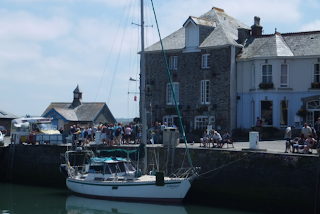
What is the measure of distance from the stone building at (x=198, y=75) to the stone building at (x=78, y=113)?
18.2 meters

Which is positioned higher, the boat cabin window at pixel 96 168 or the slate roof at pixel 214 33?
the slate roof at pixel 214 33

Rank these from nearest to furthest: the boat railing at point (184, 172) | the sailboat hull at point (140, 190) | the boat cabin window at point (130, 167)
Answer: the sailboat hull at point (140, 190)
the boat railing at point (184, 172)
the boat cabin window at point (130, 167)

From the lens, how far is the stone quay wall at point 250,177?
19656 millimetres

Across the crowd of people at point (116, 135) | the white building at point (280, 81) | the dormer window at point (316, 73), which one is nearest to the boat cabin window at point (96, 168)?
the crowd of people at point (116, 135)

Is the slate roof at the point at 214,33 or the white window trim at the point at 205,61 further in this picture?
the white window trim at the point at 205,61

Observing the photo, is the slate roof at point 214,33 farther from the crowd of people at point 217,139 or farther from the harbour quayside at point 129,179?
the harbour quayside at point 129,179

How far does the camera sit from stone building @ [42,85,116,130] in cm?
5247

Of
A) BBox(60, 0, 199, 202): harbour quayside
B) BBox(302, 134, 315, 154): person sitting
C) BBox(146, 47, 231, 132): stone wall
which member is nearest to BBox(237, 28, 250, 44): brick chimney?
BBox(146, 47, 231, 132): stone wall

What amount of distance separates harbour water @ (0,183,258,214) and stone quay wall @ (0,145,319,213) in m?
0.88

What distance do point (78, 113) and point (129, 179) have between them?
3490 cm

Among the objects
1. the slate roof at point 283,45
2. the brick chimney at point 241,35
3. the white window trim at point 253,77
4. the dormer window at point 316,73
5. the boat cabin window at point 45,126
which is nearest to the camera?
the dormer window at point 316,73

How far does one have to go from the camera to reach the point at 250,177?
837 inches

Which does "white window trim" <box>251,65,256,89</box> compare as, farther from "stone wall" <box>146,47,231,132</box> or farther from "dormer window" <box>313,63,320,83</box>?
"dormer window" <box>313,63,320,83</box>

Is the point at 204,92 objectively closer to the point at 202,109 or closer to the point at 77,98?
the point at 202,109
